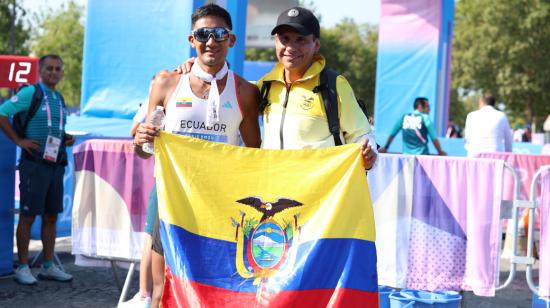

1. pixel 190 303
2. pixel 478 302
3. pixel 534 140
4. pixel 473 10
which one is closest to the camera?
pixel 190 303

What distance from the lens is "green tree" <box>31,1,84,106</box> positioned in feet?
221

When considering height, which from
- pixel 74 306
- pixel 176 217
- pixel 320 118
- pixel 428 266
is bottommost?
pixel 74 306

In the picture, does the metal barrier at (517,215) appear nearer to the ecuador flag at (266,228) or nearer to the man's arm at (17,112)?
the ecuador flag at (266,228)

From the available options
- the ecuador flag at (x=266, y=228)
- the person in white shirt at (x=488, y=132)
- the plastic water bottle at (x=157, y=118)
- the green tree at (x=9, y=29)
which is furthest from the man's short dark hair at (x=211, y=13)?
the green tree at (x=9, y=29)

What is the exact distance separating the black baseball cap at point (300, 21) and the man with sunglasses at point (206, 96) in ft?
1.17

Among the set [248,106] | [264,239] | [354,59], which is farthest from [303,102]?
[354,59]

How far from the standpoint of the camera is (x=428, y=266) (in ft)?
21.9

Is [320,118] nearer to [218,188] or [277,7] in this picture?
[218,188]

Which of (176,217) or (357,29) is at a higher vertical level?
(357,29)

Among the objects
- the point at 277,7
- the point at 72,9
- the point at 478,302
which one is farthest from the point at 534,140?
the point at 72,9

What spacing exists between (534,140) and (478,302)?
35.5m

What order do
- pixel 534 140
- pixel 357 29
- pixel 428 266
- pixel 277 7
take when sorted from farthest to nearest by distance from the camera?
1. pixel 357 29
2. pixel 534 140
3. pixel 277 7
4. pixel 428 266

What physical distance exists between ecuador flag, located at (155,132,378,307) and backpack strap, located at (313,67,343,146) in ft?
0.51

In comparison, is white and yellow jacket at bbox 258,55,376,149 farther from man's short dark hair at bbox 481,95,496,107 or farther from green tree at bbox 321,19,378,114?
green tree at bbox 321,19,378,114
